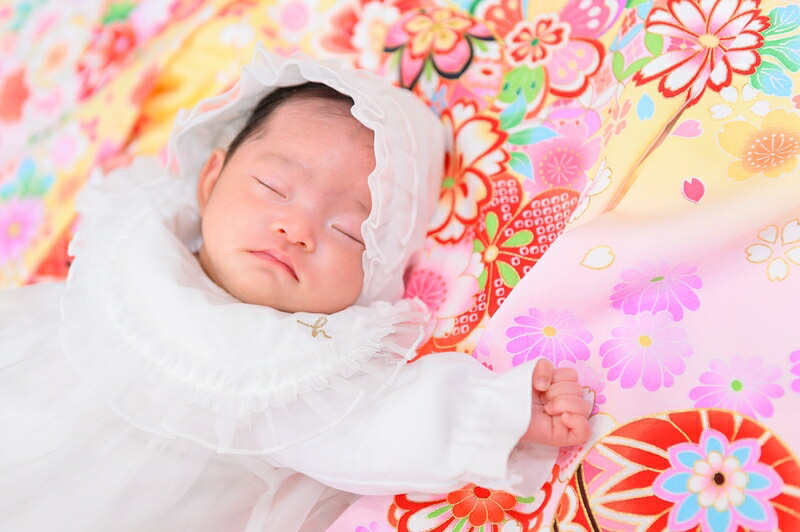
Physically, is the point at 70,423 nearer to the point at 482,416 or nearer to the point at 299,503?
the point at 299,503

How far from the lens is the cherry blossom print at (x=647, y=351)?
41.6 inches

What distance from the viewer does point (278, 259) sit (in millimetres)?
1338

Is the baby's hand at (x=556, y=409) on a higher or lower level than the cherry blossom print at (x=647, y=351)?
lower

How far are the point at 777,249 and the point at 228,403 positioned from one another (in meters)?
A: 0.93

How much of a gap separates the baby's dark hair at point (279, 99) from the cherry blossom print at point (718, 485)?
0.98 m

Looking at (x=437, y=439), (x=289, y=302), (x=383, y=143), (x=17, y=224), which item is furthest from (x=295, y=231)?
(x=17, y=224)

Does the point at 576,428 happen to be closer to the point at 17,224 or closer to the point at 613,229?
the point at 613,229

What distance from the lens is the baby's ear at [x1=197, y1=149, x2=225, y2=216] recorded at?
61.1 inches

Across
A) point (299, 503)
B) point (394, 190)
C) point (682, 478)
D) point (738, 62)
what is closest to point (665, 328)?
point (682, 478)

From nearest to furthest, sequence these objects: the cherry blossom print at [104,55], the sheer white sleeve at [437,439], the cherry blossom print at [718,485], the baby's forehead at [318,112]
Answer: the cherry blossom print at [718,485] < the sheer white sleeve at [437,439] < the baby's forehead at [318,112] < the cherry blossom print at [104,55]

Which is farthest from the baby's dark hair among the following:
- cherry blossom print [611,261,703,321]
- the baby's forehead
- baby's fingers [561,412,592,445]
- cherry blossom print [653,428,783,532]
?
cherry blossom print [653,428,783,532]

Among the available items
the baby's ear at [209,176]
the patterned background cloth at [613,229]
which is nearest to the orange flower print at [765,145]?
the patterned background cloth at [613,229]

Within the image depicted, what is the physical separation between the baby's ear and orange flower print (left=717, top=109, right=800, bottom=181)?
1041 millimetres

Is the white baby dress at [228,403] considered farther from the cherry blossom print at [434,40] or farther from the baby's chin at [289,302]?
the cherry blossom print at [434,40]
